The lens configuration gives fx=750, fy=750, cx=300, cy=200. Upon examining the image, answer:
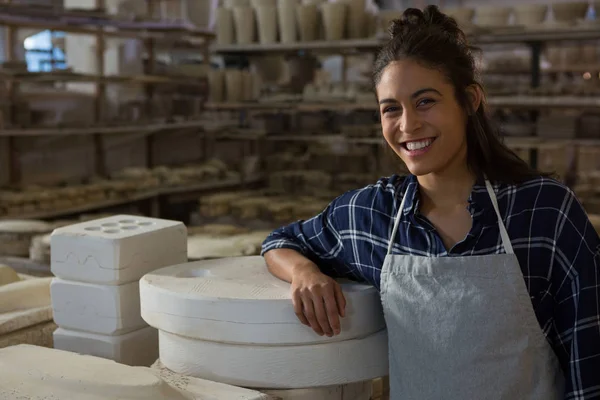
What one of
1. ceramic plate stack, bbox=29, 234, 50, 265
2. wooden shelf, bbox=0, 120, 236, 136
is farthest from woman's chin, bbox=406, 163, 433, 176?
wooden shelf, bbox=0, 120, 236, 136

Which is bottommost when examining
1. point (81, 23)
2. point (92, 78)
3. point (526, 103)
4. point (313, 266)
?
point (313, 266)

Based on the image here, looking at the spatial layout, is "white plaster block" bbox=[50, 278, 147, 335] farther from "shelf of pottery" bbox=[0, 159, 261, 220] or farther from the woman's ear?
"shelf of pottery" bbox=[0, 159, 261, 220]

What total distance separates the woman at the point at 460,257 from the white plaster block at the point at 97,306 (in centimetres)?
40

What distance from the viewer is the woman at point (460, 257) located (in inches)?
51.6

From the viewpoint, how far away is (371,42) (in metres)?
5.14

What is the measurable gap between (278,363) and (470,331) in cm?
36

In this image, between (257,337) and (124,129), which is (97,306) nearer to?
(257,337)

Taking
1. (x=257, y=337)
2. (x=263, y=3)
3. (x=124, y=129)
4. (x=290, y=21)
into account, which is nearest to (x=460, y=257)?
(x=257, y=337)

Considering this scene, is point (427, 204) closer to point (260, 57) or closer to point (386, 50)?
point (386, 50)

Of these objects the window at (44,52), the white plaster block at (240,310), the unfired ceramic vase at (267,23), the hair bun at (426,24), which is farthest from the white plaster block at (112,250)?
the window at (44,52)

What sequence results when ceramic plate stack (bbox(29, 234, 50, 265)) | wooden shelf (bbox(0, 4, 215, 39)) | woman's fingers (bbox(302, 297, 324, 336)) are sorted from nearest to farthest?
woman's fingers (bbox(302, 297, 324, 336)) < ceramic plate stack (bbox(29, 234, 50, 265)) < wooden shelf (bbox(0, 4, 215, 39))

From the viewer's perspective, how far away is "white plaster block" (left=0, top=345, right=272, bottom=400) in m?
1.25

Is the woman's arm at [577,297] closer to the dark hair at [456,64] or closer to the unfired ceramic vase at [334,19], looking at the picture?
the dark hair at [456,64]

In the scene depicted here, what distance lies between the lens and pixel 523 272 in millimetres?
1325
